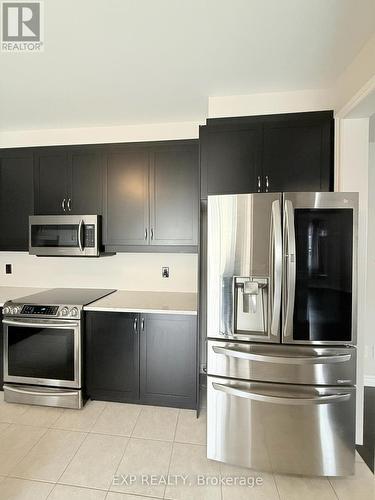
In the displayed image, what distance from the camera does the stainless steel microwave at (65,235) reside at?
8.50 ft

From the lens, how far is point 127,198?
8.67ft

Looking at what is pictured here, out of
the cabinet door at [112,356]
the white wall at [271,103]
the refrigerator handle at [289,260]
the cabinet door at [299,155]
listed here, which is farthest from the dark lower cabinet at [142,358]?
the white wall at [271,103]

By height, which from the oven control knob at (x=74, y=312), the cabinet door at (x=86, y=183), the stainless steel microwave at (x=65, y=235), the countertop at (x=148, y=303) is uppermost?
the cabinet door at (x=86, y=183)

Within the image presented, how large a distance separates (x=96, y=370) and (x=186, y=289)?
1.14 meters

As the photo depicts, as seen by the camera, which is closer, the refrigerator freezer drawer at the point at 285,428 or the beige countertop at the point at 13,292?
the refrigerator freezer drawer at the point at 285,428

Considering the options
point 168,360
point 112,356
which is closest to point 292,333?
point 168,360

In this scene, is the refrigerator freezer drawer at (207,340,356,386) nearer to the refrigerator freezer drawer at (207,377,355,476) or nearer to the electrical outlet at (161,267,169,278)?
the refrigerator freezer drawer at (207,377,355,476)

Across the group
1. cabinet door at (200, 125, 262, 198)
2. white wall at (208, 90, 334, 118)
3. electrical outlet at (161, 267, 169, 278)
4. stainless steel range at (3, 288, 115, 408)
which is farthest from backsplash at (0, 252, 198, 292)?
white wall at (208, 90, 334, 118)

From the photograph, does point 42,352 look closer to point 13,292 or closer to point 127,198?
point 13,292

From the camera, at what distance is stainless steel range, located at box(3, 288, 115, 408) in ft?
7.64

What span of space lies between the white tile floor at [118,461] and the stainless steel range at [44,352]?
14 cm

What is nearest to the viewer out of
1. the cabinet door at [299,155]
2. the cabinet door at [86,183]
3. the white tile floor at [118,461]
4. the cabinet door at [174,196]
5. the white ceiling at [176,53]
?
the white ceiling at [176,53]

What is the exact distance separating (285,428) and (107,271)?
85.6 inches

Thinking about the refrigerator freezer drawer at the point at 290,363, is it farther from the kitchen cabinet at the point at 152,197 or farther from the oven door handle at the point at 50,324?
the oven door handle at the point at 50,324
